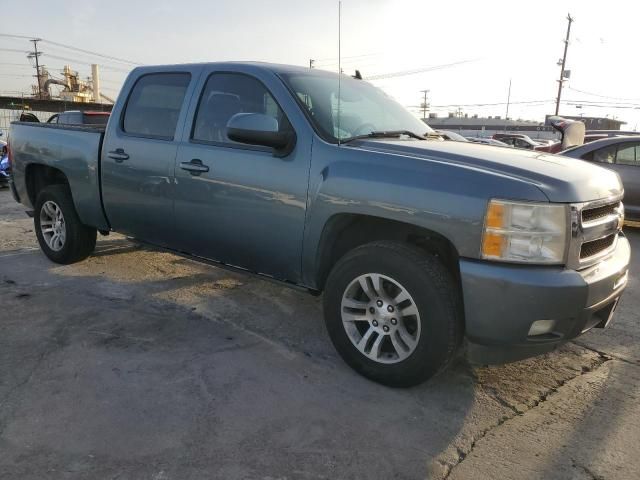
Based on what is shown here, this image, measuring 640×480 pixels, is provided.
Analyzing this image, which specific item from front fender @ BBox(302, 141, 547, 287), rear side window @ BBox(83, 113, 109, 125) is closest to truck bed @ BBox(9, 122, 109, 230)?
front fender @ BBox(302, 141, 547, 287)

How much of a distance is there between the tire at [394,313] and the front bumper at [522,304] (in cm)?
14

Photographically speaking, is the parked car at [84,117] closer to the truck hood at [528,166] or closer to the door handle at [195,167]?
the door handle at [195,167]

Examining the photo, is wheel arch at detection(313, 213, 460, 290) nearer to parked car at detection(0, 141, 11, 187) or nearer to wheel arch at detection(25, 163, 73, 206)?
wheel arch at detection(25, 163, 73, 206)

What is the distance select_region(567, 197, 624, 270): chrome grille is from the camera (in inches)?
106

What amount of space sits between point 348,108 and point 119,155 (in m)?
2.04

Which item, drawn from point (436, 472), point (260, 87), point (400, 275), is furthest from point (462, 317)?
point (260, 87)

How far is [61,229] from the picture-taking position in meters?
5.39

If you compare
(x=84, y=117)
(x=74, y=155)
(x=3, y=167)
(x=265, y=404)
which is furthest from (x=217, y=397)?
(x=84, y=117)

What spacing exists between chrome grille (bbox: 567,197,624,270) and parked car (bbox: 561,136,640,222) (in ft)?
17.3

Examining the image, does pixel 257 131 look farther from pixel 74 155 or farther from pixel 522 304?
pixel 74 155

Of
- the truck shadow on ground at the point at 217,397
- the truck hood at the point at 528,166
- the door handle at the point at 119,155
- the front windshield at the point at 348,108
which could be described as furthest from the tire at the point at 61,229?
the truck hood at the point at 528,166

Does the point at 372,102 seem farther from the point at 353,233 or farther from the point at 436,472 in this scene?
the point at 436,472

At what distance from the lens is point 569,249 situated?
2658mm

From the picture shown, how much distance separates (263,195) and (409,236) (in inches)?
39.1
